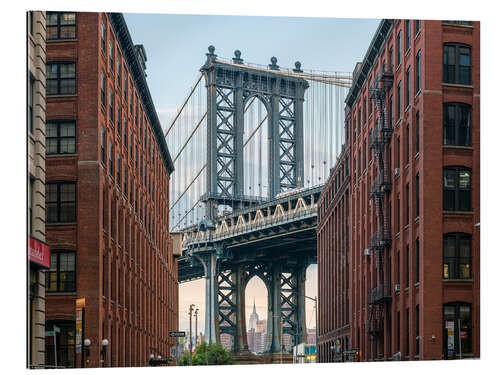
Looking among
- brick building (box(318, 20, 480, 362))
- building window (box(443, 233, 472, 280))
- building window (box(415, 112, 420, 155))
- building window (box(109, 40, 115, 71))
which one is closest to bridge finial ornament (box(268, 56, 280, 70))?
brick building (box(318, 20, 480, 362))

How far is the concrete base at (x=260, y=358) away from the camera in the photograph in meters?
130

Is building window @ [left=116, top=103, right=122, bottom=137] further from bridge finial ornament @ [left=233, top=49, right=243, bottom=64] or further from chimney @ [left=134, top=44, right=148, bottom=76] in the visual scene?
bridge finial ornament @ [left=233, top=49, right=243, bottom=64]

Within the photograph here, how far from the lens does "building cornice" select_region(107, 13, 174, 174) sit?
67.8 meters

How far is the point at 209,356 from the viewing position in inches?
4545

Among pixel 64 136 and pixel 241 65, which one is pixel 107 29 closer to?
pixel 64 136

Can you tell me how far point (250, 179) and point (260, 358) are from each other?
82.9 ft

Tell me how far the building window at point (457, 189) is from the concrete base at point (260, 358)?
74395 mm

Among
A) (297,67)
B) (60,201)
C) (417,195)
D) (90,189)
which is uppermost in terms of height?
(297,67)

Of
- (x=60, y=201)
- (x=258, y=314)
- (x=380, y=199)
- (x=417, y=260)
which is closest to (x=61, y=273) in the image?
(x=60, y=201)

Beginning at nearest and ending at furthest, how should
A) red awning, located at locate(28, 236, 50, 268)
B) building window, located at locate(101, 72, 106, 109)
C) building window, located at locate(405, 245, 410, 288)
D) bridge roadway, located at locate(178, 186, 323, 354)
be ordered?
red awning, located at locate(28, 236, 50, 268), building window, located at locate(405, 245, 410, 288), building window, located at locate(101, 72, 106, 109), bridge roadway, located at locate(178, 186, 323, 354)

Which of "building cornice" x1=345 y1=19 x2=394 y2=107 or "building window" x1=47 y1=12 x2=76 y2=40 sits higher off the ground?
"building cornice" x1=345 y1=19 x2=394 y2=107

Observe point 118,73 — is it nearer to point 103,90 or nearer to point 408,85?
point 103,90

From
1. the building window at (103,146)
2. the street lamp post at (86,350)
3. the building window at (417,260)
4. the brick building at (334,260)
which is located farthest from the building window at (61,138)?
the brick building at (334,260)

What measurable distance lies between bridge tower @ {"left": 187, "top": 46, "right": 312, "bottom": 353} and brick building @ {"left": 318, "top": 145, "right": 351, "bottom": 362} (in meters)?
6.68
